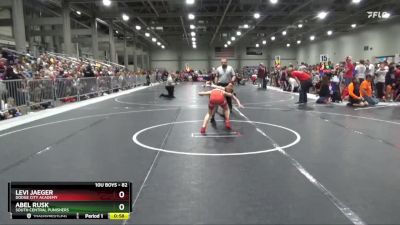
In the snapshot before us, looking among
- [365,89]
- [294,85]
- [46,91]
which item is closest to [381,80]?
[365,89]

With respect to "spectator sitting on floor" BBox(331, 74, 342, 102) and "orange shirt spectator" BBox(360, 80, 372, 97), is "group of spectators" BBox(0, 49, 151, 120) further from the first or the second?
"orange shirt spectator" BBox(360, 80, 372, 97)

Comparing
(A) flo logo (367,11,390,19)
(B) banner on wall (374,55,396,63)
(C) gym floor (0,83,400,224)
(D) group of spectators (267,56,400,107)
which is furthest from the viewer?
(B) banner on wall (374,55,396,63)

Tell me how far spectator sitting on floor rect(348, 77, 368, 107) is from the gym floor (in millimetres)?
3062

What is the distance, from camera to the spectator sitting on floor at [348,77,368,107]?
1374cm

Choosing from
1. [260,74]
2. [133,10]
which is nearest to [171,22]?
[133,10]

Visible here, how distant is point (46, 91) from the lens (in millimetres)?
14977

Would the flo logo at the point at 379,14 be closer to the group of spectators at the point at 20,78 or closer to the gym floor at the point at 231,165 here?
the gym floor at the point at 231,165

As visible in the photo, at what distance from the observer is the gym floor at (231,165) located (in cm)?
396

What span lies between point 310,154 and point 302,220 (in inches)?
114

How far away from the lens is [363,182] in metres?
4.83

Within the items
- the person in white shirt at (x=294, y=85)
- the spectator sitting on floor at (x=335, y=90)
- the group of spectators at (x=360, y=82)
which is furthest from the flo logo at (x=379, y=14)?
the spectator sitting on floor at (x=335, y=90)

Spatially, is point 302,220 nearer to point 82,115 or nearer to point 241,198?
point 241,198
